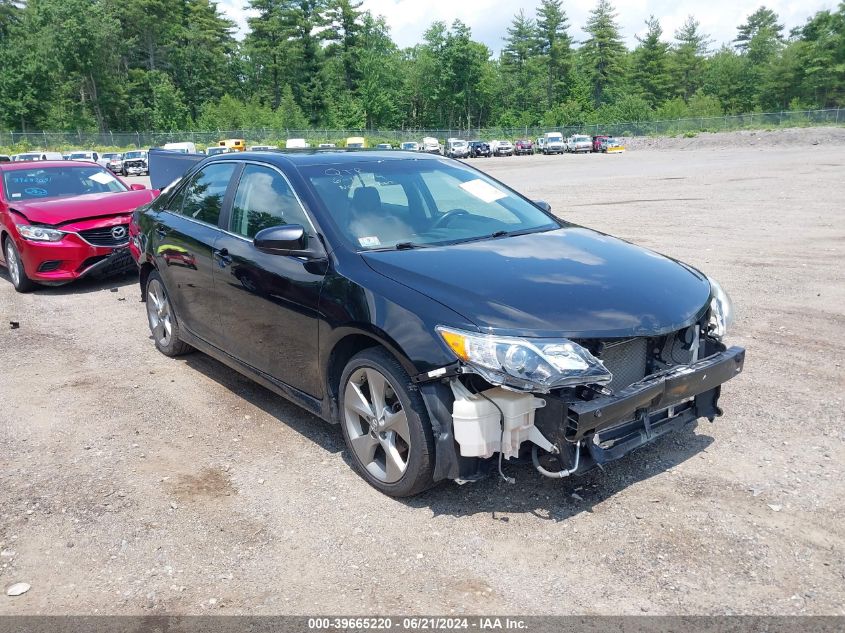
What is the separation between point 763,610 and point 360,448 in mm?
2087

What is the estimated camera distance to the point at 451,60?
9781cm

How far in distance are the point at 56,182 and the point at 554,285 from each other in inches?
354

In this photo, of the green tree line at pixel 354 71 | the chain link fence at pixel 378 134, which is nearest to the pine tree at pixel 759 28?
the green tree line at pixel 354 71

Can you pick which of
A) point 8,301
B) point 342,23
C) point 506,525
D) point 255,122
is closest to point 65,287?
point 8,301

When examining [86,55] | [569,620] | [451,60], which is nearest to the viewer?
[569,620]

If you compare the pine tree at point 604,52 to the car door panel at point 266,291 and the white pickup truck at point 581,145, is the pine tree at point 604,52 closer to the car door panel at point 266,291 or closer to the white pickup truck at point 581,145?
the white pickup truck at point 581,145

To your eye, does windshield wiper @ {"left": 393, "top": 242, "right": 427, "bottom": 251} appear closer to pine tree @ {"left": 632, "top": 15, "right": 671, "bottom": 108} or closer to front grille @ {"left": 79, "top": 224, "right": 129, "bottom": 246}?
front grille @ {"left": 79, "top": 224, "right": 129, "bottom": 246}

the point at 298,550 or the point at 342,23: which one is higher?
the point at 342,23

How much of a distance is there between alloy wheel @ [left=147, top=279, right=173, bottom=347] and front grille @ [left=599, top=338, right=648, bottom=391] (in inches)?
155

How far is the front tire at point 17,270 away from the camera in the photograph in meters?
9.38

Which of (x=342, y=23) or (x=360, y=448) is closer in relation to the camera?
(x=360, y=448)

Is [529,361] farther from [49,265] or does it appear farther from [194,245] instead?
[49,265]

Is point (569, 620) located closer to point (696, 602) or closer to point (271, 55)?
point (696, 602)

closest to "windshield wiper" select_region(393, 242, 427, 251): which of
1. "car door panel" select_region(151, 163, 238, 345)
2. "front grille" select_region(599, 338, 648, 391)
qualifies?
"front grille" select_region(599, 338, 648, 391)
